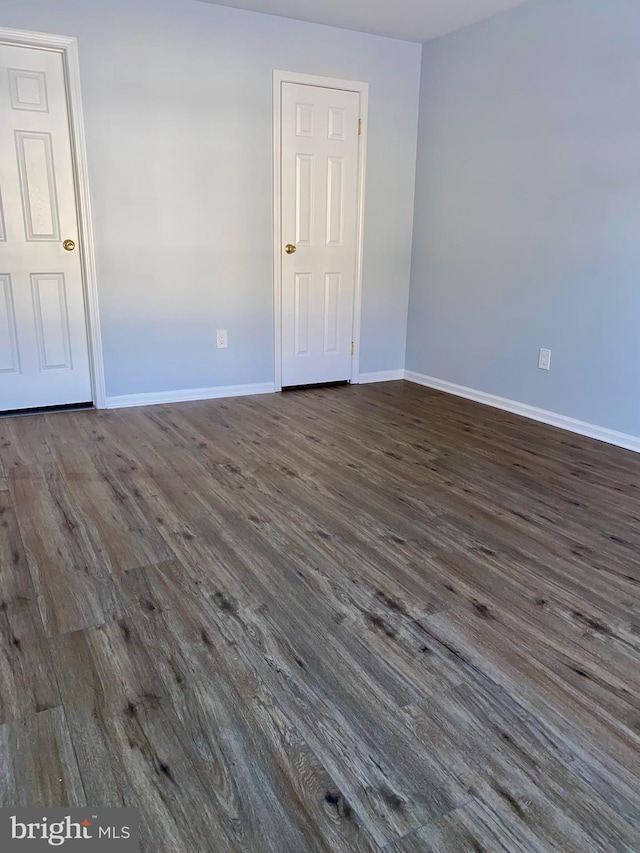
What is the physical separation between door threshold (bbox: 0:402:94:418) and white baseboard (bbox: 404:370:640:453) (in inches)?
98.0

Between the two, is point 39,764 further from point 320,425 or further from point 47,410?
point 47,410

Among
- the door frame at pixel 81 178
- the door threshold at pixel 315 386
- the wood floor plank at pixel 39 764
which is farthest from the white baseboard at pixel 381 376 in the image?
the wood floor plank at pixel 39 764

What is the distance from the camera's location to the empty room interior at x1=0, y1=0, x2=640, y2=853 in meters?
1.30

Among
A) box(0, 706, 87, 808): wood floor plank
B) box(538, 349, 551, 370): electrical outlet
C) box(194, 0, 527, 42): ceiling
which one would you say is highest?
box(194, 0, 527, 42): ceiling

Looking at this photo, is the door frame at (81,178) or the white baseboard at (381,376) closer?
the door frame at (81,178)

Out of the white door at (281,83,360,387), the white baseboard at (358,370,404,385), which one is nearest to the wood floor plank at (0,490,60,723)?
the white door at (281,83,360,387)

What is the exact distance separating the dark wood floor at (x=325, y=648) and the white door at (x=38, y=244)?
86cm

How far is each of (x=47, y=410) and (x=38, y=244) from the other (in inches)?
39.7

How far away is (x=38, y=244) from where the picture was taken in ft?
12.0

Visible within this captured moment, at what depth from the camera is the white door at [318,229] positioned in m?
4.17

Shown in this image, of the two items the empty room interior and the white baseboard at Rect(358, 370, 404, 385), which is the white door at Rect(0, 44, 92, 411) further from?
the white baseboard at Rect(358, 370, 404, 385)

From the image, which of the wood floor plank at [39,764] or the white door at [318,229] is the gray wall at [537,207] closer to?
the white door at [318,229]

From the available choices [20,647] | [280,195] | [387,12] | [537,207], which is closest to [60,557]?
[20,647]

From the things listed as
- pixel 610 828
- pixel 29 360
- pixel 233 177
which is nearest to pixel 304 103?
pixel 233 177
